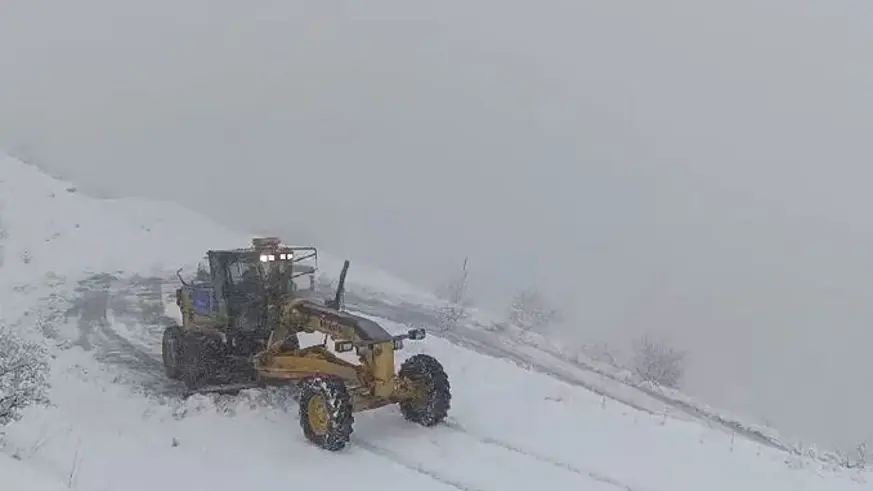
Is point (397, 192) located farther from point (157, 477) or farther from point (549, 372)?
point (157, 477)

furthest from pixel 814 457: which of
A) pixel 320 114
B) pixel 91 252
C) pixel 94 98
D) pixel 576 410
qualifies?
pixel 320 114

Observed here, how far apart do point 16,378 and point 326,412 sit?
13.2ft

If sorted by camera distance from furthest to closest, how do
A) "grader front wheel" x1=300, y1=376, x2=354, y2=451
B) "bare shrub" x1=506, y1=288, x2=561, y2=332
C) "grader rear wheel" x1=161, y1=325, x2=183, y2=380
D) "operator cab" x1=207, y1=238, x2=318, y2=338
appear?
"bare shrub" x1=506, y1=288, x2=561, y2=332 < "grader rear wheel" x1=161, y1=325, x2=183, y2=380 < "operator cab" x1=207, y1=238, x2=318, y2=338 < "grader front wheel" x1=300, y1=376, x2=354, y2=451

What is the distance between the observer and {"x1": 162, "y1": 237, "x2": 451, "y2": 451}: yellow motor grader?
13.2 metres

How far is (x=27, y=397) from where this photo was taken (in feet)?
36.4

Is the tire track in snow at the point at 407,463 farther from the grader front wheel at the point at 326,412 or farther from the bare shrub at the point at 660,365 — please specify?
the bare shrub at the point at 660,365

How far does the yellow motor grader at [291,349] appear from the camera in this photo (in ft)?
43.3

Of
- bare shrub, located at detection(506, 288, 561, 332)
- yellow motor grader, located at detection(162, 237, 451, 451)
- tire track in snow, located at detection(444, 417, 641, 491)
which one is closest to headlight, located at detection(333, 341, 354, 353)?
yellow motor grader, located at detection(162, 237, 451, 451)

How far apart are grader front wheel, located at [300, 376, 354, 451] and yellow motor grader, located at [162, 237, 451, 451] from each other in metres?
0.01

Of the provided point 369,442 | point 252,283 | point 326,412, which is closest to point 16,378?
point 326,412

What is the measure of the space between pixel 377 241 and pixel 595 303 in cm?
2498

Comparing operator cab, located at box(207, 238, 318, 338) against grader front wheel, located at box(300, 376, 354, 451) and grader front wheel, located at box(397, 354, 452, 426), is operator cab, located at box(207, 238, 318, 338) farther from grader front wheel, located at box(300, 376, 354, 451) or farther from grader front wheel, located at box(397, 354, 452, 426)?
grader front wheel, located at box(397, 354, 452, 426)

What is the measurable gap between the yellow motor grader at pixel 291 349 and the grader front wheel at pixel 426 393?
0.6 inches

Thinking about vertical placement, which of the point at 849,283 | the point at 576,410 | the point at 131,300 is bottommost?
the point at 131,300
